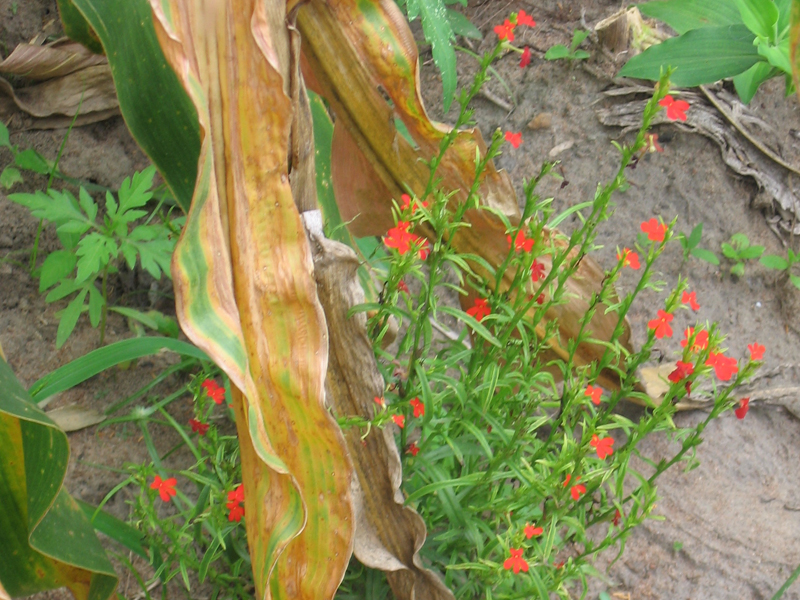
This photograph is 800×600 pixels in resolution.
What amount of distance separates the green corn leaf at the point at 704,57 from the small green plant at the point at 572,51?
1.94ft

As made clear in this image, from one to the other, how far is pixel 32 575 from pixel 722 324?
1.61 metres

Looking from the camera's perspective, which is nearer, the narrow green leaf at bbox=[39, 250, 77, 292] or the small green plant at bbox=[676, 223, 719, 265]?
the narrow green leaf at bbox=[39, 250, 77, 292]

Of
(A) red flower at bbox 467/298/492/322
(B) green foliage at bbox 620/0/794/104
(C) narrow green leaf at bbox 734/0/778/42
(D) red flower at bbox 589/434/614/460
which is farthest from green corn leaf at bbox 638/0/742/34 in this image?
(D) red flower at bbox 589/434/614/460

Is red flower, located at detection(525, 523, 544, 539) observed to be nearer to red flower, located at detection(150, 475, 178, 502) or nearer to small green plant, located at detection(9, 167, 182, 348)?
red flower, located at detection(150, 475, 178, 502)

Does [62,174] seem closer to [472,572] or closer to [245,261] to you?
[245,261]

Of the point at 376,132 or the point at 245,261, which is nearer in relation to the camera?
the point at 245,261

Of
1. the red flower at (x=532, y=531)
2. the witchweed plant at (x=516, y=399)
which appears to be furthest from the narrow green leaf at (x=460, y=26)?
the red flower at (x=532, y=531)

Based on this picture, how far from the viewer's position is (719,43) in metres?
1.44

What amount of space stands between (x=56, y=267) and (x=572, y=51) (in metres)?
1.49

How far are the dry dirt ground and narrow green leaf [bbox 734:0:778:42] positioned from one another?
0.65 meters

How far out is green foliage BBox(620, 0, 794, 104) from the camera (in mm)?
1314

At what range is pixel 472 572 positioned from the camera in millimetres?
1130

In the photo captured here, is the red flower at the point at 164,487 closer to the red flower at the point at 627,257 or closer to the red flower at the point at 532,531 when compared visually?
the red flower at the point at 532,531

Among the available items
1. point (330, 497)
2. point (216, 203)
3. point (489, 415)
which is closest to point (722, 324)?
point (489, 415)
